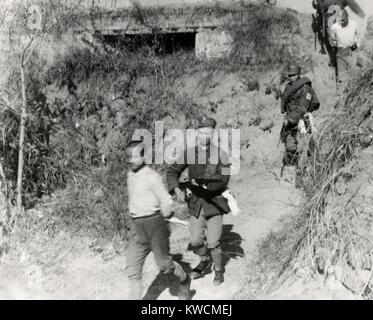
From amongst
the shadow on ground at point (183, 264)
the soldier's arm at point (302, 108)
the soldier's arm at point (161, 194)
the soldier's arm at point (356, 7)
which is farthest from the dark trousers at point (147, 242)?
the soldier's arm at point (356, 7)

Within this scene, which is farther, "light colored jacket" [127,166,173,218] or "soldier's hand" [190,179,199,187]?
"soldier's hand" [190,179,199,187]

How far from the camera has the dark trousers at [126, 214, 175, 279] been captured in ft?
15.2

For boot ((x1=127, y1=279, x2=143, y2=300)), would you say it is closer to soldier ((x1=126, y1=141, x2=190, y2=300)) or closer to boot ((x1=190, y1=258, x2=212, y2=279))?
soldier ((x1=126, y1=141, x2=190, y2=300))

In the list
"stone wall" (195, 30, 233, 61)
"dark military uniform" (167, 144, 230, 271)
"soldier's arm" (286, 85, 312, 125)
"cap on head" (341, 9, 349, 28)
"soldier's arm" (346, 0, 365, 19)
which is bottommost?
"dark military uniform" (167, 144, 230, 271)

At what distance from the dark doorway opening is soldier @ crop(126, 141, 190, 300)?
6.95 metres

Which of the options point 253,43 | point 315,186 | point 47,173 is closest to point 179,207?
point 47,173

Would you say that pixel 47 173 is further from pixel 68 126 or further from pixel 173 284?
pixel 173 284

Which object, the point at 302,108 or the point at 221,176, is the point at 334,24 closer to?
the point at 302,108

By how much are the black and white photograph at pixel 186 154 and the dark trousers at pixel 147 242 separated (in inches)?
0.4

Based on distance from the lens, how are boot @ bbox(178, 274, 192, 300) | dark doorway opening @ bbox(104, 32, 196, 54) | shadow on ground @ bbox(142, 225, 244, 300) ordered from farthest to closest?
1. dark doorway opening @ bbox(104, 32, 196, 54)
2. shadow on ground @ bbox(142, 225, 244, 300)
3. boot @ bbox(178, 274, 192, 300)

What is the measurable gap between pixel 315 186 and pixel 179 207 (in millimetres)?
2791

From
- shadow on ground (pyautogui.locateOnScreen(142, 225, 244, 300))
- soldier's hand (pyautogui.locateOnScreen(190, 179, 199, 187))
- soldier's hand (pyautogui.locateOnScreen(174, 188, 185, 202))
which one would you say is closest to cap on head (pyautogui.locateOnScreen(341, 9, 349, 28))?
shadow on ground (pyautogui.locateOnScreen(142, 225, 244, 300))

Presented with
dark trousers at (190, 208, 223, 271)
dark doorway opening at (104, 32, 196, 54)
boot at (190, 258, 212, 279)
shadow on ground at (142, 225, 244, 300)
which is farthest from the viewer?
dark doorway opening at (104, 32, 196, 54)

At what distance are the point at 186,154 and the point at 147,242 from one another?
3.35 feet
